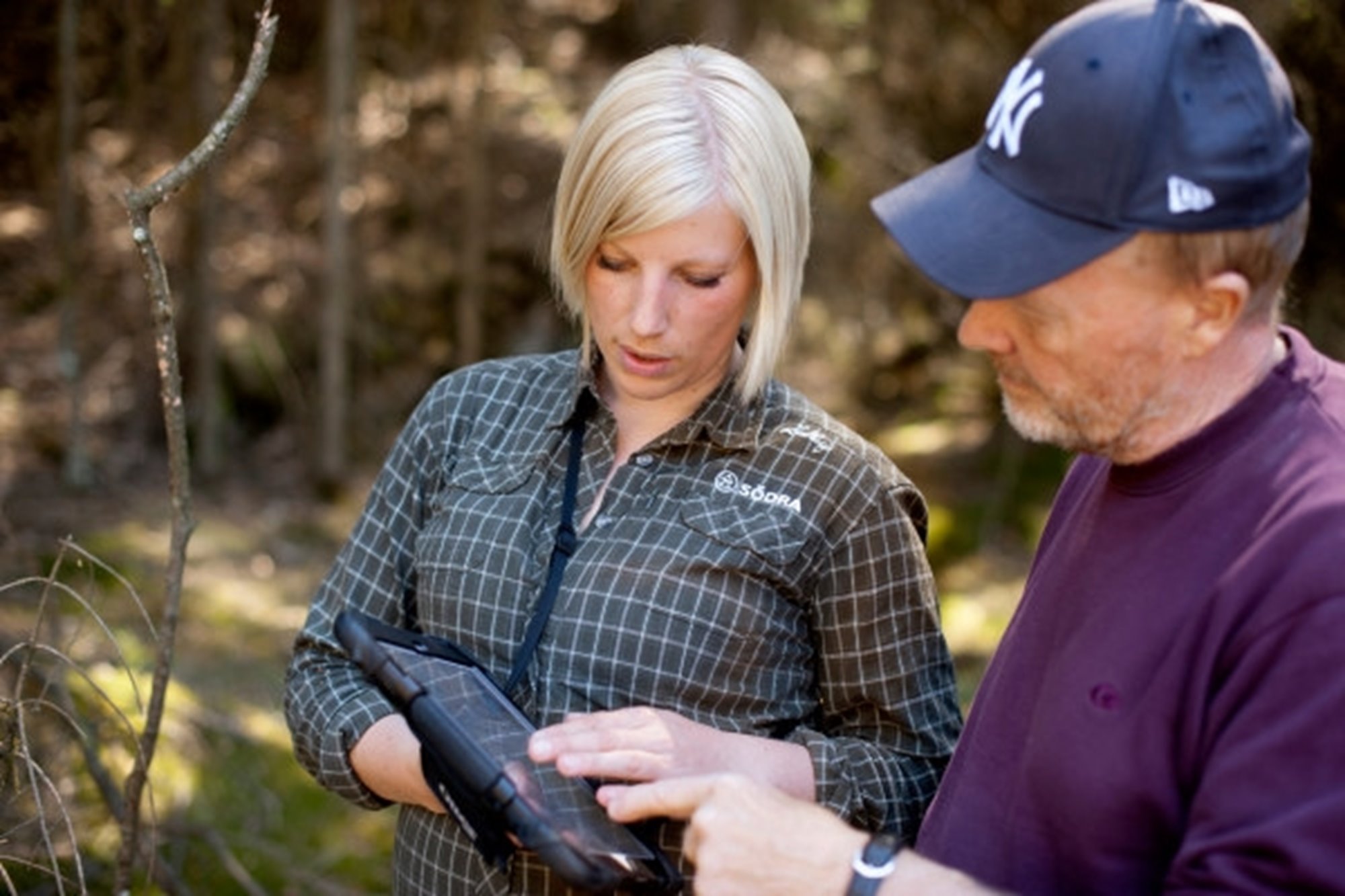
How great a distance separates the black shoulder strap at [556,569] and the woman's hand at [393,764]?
176 mm

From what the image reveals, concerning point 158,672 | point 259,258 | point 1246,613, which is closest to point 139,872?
point 158,672

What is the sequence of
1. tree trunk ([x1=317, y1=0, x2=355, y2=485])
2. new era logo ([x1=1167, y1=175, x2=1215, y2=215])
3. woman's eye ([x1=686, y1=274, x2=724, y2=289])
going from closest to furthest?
1. new era logo ([x1=1167, y1=175, x2=1215, y2=215])
2. woman's eye ([x1=686, y1=274, x2=724, y2=289])
3. tree trunk ([x1=317, y1=0, x2=355, y2=485])

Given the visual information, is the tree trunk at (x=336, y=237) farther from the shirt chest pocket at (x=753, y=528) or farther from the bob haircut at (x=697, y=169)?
the shirt chest pocket at (x=753, y=528)

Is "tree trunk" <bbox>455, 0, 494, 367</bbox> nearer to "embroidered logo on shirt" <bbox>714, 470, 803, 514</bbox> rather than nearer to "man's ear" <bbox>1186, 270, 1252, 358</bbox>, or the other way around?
"embroidered logo on shirt" <bbox>714, 470, 803, 514</bbox>

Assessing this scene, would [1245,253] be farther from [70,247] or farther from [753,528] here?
[70,247]

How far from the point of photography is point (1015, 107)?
1628 millimetres

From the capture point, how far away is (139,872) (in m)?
4.21

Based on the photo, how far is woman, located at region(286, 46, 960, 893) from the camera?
2.12 metres

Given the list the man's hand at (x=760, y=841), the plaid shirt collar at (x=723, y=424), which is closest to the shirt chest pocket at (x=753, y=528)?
the plaid shirt collar at (x=723, y=424)

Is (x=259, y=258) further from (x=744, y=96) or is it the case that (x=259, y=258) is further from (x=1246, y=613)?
(x=1246, y=613)

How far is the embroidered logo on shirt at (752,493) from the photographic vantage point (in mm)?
2168

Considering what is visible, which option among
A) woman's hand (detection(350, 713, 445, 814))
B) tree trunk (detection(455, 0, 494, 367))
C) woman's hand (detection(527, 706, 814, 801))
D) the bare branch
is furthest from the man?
tree trunk (detection(455, 0, 494, 367))

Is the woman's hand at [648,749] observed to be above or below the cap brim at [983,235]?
below

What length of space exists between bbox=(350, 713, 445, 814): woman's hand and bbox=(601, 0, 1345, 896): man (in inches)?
22.2
